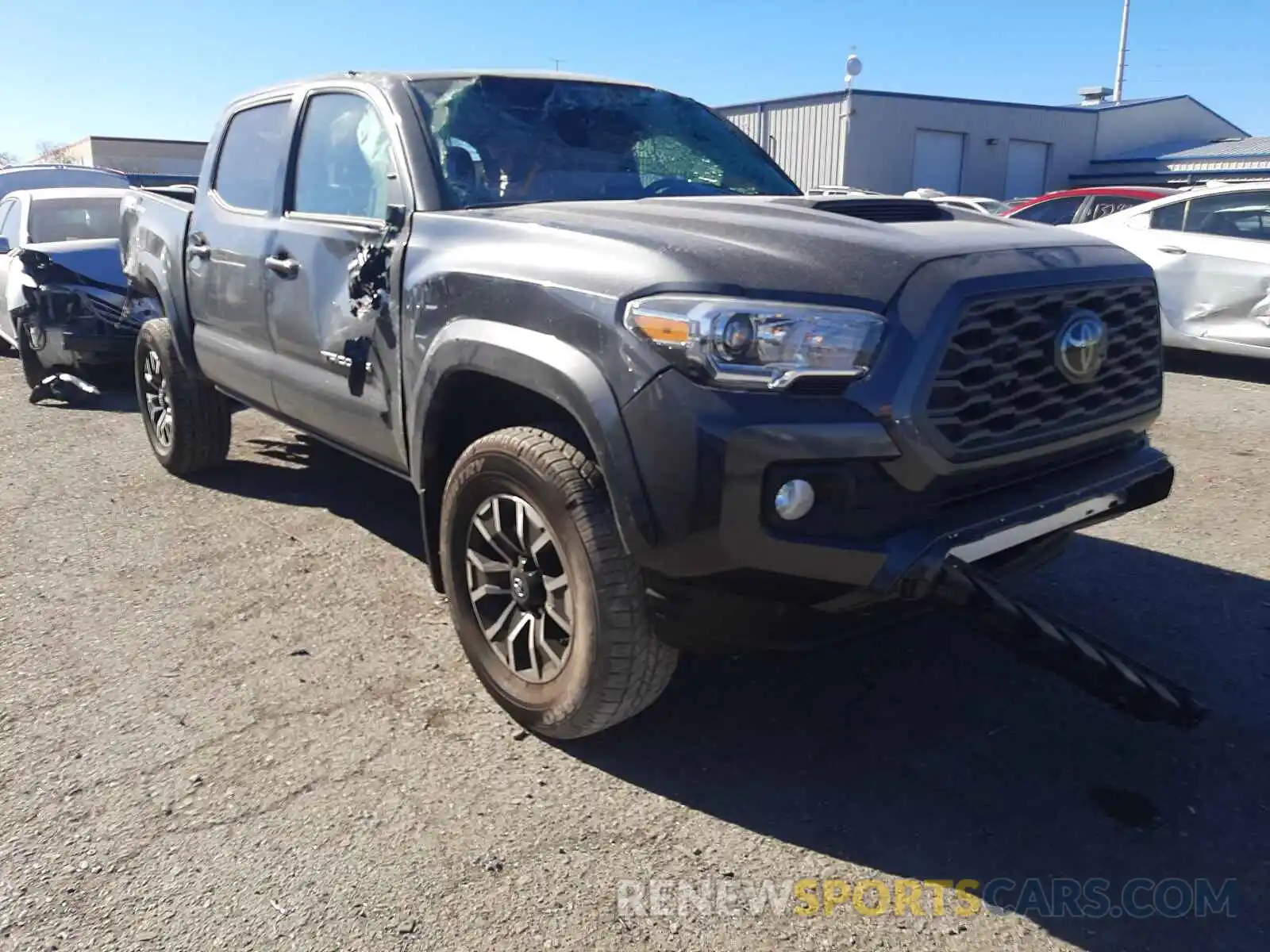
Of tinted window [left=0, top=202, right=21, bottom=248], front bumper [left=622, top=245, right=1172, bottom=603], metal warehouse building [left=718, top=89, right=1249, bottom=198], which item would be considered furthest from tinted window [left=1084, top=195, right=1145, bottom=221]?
metal warehouse building [left=718, top=89, right=1249, bottom=198]

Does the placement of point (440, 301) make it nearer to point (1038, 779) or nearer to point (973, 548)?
point (973, 548)

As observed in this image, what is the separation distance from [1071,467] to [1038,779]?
0.87 metres

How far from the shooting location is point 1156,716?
2.65 meters

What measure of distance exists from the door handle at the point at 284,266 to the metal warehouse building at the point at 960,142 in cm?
2400

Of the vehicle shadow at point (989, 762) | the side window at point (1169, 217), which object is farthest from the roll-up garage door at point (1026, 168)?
the vehicle shadow at point (989, 762)

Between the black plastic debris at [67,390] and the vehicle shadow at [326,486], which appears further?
the black plastic debris at [67,390]

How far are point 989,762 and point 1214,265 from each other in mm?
6727

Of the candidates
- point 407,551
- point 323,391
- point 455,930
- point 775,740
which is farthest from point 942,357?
point 407,551

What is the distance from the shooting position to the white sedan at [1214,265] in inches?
314

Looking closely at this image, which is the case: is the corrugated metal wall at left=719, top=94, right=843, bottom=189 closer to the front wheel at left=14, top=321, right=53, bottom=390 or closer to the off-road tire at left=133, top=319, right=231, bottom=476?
the front wheel at left=14, top=321, right=53, bottom=390

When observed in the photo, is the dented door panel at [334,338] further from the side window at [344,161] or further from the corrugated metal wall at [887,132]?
the corrugated metal wall at [887,132]

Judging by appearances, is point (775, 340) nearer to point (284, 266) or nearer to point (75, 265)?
point (284, 266)

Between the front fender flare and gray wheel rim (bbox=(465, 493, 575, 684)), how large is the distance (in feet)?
1.09

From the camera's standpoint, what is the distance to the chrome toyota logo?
2738 millimetres
